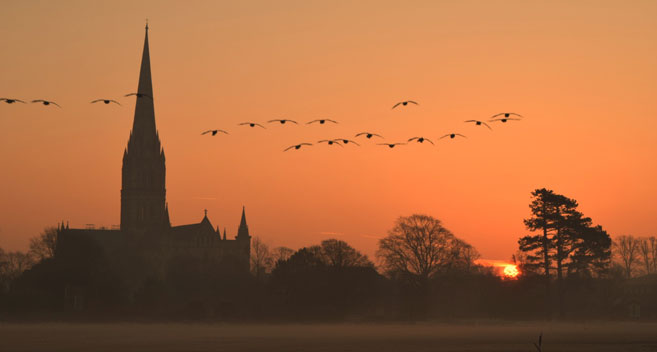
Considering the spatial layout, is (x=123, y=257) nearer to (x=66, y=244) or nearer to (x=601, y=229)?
(x=66, y=244)

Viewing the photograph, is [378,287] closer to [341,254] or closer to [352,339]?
[341,254]

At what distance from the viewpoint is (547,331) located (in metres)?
85.2

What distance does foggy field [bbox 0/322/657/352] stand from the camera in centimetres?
6191

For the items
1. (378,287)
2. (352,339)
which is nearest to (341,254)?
(378,287)

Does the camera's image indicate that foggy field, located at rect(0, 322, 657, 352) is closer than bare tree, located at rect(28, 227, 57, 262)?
Yes

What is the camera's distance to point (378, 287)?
112 m

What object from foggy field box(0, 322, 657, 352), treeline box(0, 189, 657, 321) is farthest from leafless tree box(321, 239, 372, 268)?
foggy field box(0, 322, 657, 352)

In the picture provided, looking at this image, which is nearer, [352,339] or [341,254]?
[352,339]

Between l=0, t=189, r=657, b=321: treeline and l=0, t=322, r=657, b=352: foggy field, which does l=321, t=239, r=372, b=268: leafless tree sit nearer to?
l=0, t=189, r=657, b=321: treeline

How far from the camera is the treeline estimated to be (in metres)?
107

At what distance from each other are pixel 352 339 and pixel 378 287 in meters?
41.0

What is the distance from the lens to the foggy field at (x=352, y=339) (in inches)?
2437

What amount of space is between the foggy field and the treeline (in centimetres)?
1235

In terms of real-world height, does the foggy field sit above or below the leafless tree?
below
